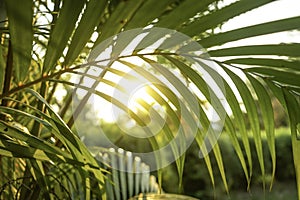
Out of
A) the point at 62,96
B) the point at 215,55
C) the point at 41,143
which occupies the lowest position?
the point at 41,143

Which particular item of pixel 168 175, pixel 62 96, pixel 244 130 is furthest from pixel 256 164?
pixel 244 130

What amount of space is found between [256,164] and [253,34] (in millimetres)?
4961

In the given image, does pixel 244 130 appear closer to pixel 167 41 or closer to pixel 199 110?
pixel 199 110

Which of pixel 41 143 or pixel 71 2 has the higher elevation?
pixel 71 2

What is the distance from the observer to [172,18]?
0.56 metres

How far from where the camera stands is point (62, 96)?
1937 mm

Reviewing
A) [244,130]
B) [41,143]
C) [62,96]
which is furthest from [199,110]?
[62,96]

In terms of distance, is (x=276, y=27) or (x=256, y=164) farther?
(x=256, y=164)

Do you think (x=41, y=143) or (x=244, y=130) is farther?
(x=244, y=130)

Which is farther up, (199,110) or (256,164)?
(256,164)

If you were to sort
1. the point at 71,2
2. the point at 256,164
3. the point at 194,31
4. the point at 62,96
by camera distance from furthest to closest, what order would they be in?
the point at 256,164 → the point at 62,96 → the point at 194,31 → the point at 71,2

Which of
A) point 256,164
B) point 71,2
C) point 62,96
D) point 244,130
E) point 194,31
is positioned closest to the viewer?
point 71,2

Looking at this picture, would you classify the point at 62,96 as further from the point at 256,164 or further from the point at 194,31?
the point at 256,164

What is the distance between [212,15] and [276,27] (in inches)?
2.8
